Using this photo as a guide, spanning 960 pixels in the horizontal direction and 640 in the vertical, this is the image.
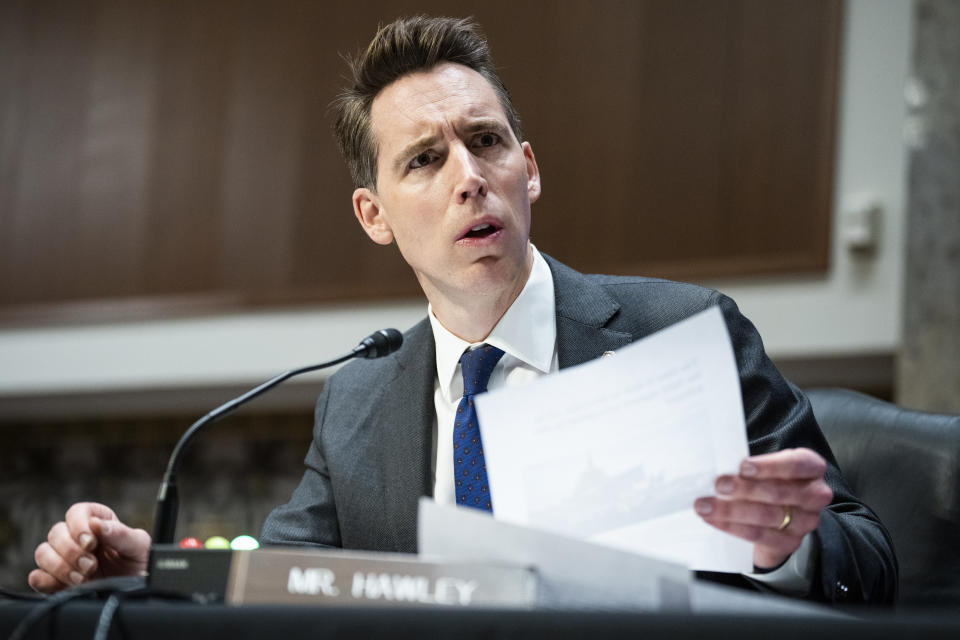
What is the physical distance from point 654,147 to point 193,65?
7.60 feet

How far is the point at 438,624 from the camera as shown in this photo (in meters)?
0.70

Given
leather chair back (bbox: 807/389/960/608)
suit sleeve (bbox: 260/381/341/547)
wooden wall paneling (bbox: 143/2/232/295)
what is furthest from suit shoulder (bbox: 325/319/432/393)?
wooden wall paneling (bbox: 143/2/232/295)

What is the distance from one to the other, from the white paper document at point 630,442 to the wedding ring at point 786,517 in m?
0.08

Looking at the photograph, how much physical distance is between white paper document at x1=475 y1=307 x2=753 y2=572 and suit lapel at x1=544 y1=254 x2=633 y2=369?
0.71m

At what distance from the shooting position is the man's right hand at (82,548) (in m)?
1.21

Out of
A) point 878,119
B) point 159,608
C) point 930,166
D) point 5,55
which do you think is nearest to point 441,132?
point 159,608

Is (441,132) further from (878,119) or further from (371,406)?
(878,119)

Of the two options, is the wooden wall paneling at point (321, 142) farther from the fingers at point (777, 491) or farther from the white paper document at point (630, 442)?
the white paper document at point (630, 442)

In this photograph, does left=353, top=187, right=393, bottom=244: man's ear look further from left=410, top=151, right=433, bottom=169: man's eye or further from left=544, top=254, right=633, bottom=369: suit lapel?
left=544, top=254, right=633, bottom=369: suit lapel

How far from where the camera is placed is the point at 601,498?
897 millimetres

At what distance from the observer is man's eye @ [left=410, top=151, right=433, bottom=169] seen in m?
1.81

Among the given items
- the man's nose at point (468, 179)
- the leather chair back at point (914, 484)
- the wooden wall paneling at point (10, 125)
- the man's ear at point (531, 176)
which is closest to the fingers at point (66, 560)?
the man's nose at point (468, 179)

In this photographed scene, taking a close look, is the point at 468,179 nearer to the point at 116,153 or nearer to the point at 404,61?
the point at 404,61

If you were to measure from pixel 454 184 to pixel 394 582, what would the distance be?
1016mm
